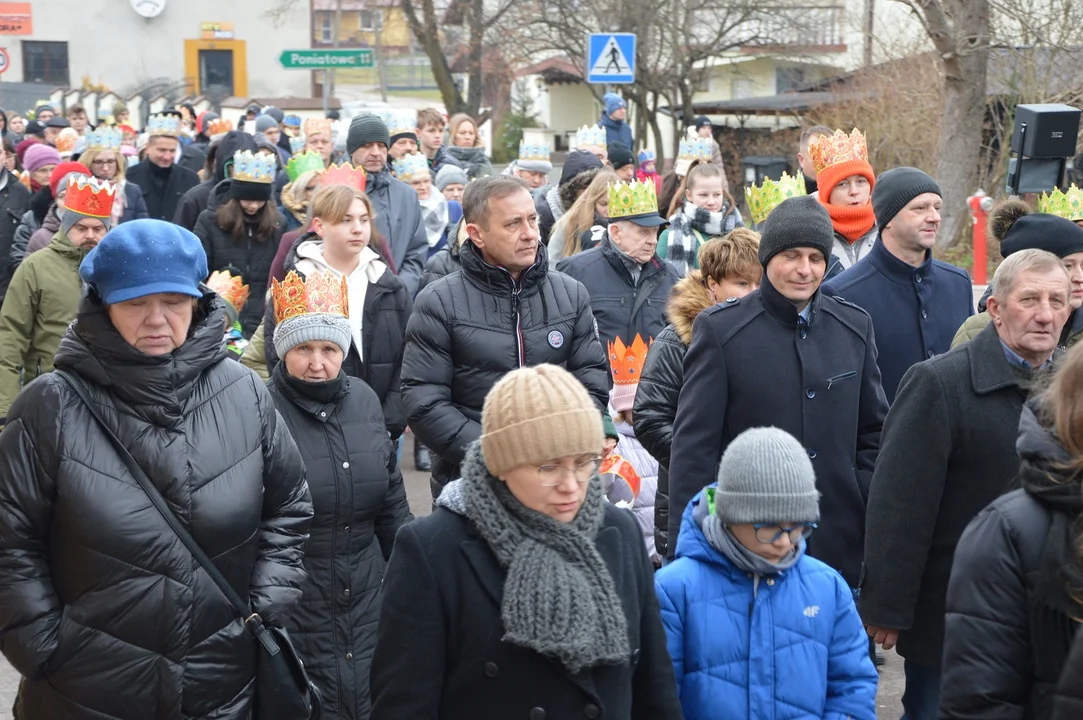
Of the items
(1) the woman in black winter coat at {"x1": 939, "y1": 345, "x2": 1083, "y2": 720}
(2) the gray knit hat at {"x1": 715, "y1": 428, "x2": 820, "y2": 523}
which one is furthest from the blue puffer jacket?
(1) the woman in black winter coat at {"x1": 939, "y1": 345, "x2": 1083, "y2": 720}

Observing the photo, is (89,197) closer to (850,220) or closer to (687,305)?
(687,305)

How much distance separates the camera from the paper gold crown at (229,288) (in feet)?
26.2

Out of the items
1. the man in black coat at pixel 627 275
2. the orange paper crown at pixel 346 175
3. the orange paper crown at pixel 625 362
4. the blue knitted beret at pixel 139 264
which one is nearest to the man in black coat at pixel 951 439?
the blue knitted beret at pixel 139 264

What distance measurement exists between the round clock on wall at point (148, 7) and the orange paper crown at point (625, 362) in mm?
58854

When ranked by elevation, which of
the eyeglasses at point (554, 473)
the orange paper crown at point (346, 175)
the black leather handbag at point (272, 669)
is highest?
the orange paper crown at point (346, 175)

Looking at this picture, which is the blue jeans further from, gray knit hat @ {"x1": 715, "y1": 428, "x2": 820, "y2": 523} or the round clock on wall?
the round clock on wall

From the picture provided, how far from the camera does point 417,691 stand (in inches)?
122

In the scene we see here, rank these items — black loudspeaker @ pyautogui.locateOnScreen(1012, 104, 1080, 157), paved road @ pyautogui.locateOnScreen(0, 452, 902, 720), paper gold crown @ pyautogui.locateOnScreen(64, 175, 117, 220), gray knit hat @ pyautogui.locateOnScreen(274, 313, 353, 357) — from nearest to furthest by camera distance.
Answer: gray knit hat @ pyautogui.locateOnScreen(274, 313, 353, 357)
paved road @ pyautogui.locateOnScreen(0, 452, 902, 720)
paper gold crown @ pyautogui.locateOnScreen(64, 175, 117, 220)
black loudspeaker @ pyautogui.locateOnScreen(1012, 104, 1080, 157)

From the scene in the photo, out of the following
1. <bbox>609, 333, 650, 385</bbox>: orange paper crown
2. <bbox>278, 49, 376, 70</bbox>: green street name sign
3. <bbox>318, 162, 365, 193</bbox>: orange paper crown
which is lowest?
<bbox>609, 333, 650, 385</bbox>: orange paper crown

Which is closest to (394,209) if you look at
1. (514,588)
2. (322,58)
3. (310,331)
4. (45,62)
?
(310,331)

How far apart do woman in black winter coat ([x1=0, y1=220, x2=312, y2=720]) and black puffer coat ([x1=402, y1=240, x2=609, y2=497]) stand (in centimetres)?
142

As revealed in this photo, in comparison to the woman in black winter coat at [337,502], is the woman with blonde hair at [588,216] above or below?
above

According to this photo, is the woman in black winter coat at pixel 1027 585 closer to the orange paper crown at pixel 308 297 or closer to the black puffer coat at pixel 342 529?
the black puffer coat at pixel 342 529

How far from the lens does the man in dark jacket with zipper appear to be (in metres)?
5.25
